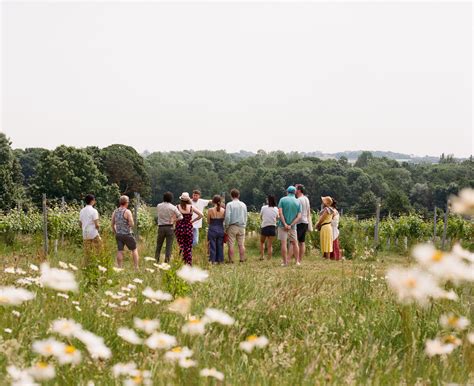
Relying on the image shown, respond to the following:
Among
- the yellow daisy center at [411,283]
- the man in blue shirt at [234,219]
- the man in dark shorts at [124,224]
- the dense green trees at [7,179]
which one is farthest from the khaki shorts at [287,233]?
the dense green trees at [7,179]

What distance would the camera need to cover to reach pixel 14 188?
4750 centimetres

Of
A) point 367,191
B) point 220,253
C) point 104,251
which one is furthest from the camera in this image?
point 367,191

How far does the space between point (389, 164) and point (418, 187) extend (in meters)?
33.8

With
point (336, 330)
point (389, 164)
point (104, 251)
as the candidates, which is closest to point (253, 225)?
point (104, 251)

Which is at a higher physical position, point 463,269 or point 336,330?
point 463,269

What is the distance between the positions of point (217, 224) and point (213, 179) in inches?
4116

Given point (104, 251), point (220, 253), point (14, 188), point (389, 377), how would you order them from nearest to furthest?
point (389, 377)
point (104, 251)
point (220, 253)
point (14, 188)

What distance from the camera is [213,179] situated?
382ft

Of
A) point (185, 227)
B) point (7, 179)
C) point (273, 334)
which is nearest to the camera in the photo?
point (273, 334)

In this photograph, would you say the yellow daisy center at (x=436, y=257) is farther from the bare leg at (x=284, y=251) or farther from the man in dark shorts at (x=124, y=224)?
the bare leg at (x=284, y=251)

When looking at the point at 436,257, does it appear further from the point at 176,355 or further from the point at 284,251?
the point at 284,251

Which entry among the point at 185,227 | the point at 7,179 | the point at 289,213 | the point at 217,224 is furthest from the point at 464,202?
the point at 7,179

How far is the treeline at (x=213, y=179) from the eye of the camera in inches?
1980

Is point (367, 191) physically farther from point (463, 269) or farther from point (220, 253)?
point (463, 269)
